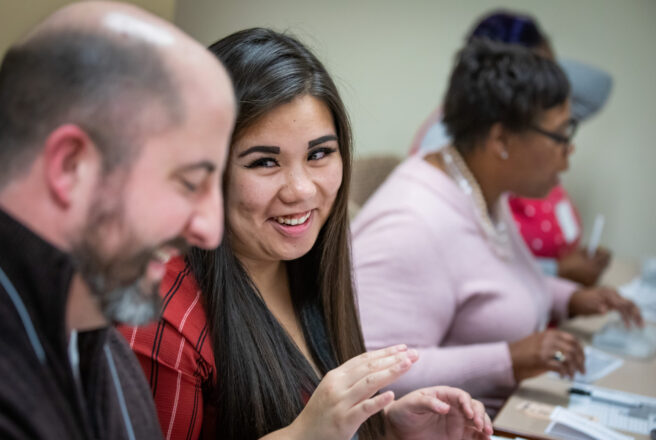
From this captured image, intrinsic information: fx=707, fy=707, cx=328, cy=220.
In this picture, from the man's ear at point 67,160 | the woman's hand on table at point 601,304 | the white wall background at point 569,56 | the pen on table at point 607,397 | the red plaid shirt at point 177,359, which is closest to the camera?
the man's ear at point 67,160

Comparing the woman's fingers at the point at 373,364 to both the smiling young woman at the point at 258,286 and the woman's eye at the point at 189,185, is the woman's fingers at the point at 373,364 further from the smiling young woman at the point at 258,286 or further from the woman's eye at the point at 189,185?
the woman's eye at the point at 189,185

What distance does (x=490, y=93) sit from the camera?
195cm

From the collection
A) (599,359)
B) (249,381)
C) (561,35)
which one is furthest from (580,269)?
(249,381)

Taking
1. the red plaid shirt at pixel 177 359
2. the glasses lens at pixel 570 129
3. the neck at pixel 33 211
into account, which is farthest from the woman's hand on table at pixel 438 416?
the glasses lens at pixel 570 129

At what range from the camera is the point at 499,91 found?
1.94 metres

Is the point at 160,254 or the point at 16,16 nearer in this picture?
the point at 160,254

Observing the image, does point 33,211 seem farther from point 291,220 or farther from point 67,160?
point 291,220

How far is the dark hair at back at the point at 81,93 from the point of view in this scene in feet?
1.96

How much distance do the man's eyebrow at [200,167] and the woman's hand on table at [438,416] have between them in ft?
2.01

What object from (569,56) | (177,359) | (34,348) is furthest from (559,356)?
(569,56)

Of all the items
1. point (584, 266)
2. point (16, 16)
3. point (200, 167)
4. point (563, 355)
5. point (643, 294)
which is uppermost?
point (16, 16)

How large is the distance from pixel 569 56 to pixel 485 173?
1854 millimetres

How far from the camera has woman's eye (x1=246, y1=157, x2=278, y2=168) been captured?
1.12 m

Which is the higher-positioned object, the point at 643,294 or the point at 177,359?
the point at 177,359
